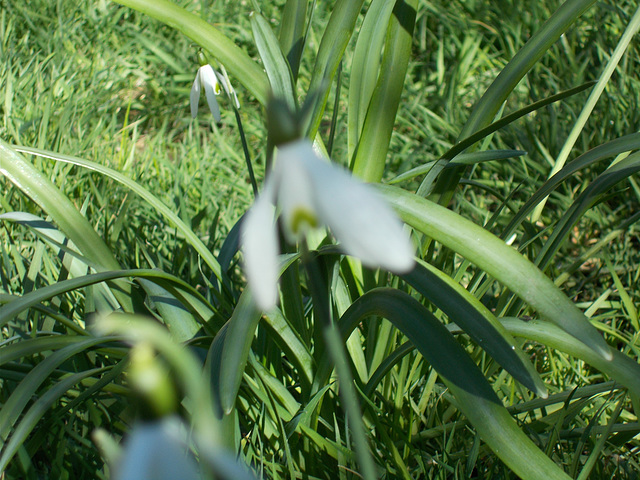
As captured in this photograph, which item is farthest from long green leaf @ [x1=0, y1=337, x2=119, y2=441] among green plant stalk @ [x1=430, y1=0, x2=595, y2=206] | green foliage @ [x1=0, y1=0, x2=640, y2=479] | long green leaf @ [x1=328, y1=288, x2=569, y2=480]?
green plant stalk @ [x1=430, y1=0, x2=595, y2=206]

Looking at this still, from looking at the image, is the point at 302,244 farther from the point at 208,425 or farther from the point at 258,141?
the point at 258,141

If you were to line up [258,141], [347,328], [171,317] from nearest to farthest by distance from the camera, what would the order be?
[347,328]
[171,317]
[258,141]

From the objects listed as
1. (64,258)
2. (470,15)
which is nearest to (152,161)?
(64,258)

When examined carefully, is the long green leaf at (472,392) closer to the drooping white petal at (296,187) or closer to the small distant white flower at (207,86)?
the drooping white petal at (296,187)

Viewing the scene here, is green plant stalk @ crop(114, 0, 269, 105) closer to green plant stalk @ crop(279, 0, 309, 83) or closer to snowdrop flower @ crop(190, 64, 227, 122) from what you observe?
green plant stalk @ crop(279, 0, 309, 83)

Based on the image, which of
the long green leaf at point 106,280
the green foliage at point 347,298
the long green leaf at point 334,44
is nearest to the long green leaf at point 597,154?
the green foliage at point 347,298

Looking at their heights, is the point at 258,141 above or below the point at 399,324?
above

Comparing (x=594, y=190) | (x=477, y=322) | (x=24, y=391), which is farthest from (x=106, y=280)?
(x=594, y=190)
